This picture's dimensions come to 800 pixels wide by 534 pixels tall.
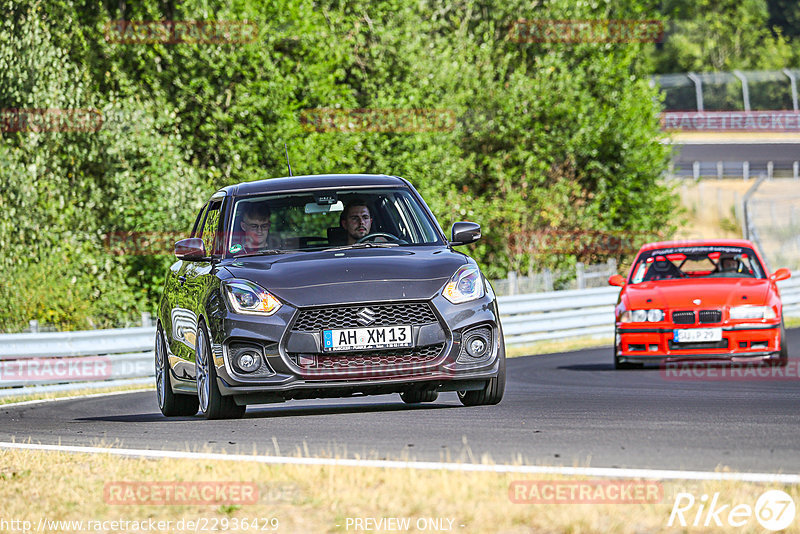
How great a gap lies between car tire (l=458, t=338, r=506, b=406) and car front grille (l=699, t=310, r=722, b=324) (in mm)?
5380

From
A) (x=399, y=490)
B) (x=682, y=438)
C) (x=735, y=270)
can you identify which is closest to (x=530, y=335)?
(x=735, y=270)

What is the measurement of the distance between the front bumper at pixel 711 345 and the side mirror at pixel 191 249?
6.74m

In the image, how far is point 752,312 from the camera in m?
14.7

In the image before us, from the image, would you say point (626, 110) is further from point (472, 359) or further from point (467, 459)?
point (467, 459)

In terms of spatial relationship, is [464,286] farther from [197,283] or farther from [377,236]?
[197,283]

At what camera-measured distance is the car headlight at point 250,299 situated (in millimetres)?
8805

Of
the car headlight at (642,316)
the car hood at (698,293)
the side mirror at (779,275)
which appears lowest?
the car headlight at (642,316)

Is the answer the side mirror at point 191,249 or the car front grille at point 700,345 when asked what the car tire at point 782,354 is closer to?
the car front grille at point 700,345

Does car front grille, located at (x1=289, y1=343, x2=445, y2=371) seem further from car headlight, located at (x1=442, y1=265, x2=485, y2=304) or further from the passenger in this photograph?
the passenger

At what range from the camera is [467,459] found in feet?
22.7

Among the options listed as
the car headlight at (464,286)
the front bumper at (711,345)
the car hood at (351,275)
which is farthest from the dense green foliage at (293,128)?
the car headlight at (464,286)

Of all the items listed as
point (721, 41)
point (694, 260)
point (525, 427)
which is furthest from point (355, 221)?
point (721, 41)

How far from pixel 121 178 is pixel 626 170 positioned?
47.3 ft

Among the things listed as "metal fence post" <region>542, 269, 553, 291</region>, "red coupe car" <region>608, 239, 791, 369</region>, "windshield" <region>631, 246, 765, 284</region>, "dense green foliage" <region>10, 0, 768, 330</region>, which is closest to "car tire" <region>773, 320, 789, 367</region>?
"red coupe car" <region>608, 239, 791, 369</region>
